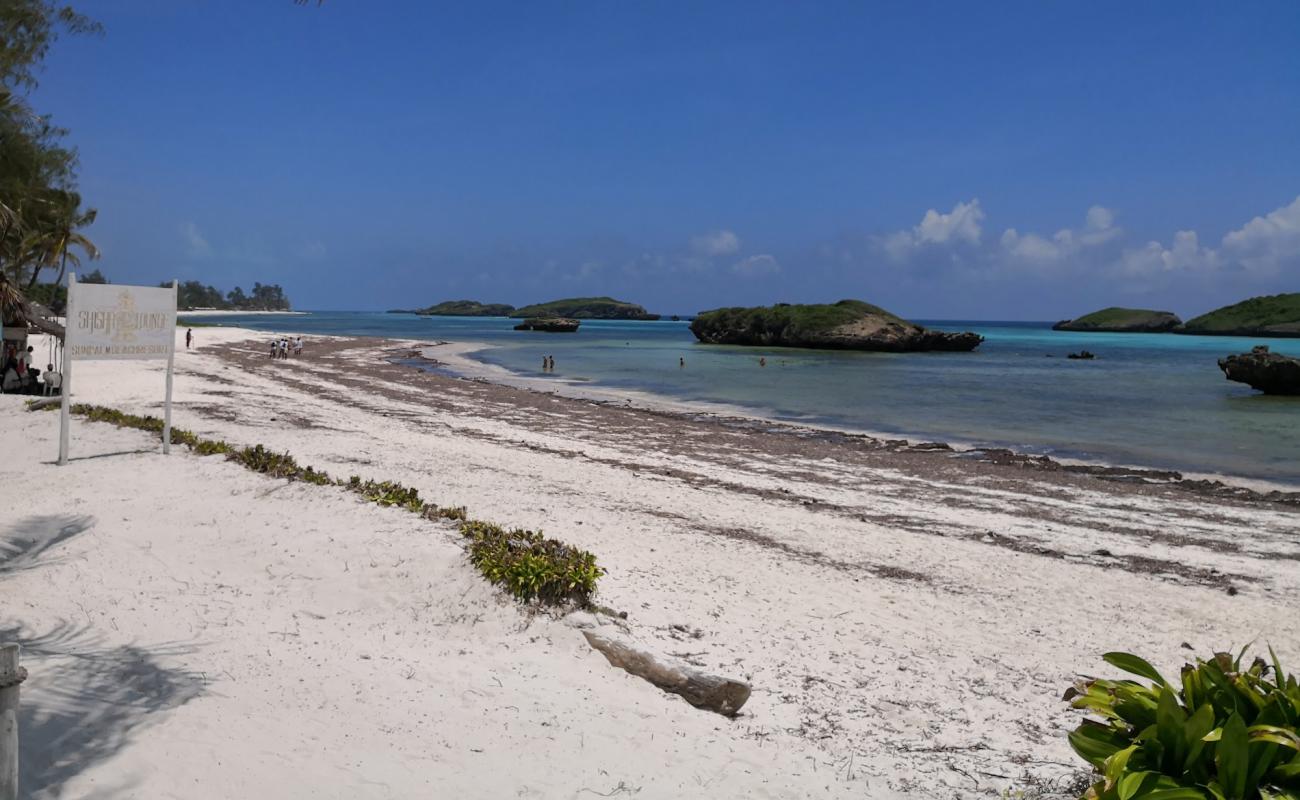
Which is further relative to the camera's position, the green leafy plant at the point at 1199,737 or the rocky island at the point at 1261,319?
the rocky island at the point at 1261,319

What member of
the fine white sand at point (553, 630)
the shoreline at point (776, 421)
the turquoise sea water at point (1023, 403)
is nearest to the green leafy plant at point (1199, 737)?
the fine white sand at point (553, 630)

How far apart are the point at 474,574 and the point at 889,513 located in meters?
7.58

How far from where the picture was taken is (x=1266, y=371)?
38469 mm

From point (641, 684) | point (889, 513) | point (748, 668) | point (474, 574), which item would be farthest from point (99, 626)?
point (889, 513)

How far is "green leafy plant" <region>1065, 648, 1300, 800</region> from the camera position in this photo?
319 centimetres

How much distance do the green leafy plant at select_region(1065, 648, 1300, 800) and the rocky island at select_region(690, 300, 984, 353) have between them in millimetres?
86309

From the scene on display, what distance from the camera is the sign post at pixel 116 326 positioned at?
11.0 meters

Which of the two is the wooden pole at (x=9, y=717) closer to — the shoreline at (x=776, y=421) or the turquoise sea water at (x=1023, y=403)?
the shoreline at (x=776, y=421)

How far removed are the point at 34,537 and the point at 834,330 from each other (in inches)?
3387

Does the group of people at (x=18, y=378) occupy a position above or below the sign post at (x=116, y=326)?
below

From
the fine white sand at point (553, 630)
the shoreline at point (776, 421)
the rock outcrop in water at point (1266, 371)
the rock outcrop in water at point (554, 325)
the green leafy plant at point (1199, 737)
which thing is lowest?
the fine white sand at point (553, 630)

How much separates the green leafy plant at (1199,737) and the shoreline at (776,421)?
14.6 meters

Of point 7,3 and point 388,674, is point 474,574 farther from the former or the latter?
point 7,3

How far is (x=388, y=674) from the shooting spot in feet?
17.6
